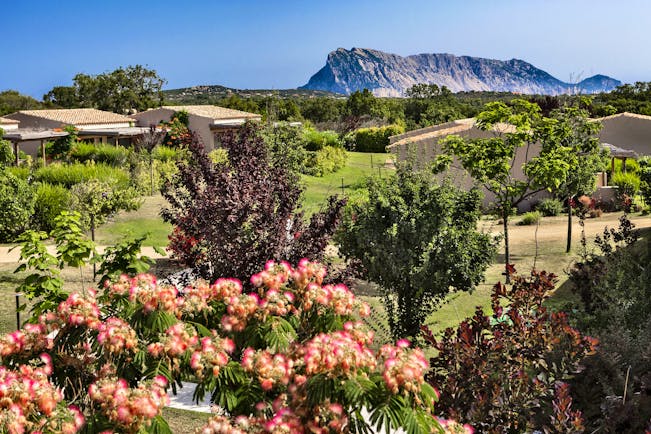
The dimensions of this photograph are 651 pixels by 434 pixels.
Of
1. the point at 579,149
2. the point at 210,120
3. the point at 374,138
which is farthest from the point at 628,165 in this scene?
the point at 210,120

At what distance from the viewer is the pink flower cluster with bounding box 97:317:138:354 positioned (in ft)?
12.3

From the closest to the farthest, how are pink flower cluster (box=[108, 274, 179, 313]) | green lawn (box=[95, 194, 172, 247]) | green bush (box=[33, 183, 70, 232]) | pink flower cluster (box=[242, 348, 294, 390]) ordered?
pink flower cluster (box=[242, 348, 294, 390])
pink flower cluster (box=[108, 274, 179, 313])
green lawn (box=[95, 194, 172, 247])
green bush (box=[33, 183, 70, 232])

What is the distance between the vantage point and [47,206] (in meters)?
17.0

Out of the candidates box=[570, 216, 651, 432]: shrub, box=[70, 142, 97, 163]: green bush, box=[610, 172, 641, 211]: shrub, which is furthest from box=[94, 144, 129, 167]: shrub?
box=[570, 216, 651, 432]: shrub

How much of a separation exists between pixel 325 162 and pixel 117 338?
29.5 m

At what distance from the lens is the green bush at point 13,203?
50.6 feet

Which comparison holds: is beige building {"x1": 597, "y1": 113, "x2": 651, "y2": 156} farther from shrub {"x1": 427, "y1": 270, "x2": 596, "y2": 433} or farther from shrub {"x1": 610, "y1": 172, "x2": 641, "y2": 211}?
shrub {"x1": 427, "y1": 270, "x2": 596, "y2": 433}

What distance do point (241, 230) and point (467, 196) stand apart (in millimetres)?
3380

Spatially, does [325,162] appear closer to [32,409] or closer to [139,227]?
[139,227]

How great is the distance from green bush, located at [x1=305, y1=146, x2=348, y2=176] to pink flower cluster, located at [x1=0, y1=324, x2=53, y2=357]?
27.1 metres

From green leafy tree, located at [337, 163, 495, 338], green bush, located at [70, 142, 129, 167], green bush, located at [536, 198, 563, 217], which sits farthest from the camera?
green bush, located at [70, 142, 129, 167]

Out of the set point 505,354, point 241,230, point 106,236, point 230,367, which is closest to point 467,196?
point 241,230

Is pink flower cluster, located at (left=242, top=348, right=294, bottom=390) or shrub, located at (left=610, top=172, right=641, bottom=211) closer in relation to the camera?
pink flower cluster, located at (left=242, top=348, right=294, bottom=390)

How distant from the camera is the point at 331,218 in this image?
8.05m
